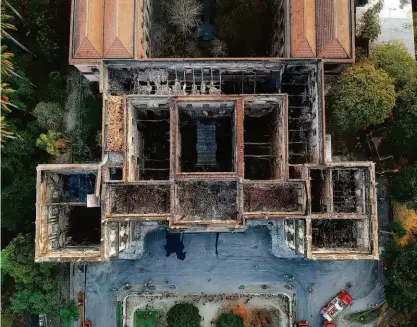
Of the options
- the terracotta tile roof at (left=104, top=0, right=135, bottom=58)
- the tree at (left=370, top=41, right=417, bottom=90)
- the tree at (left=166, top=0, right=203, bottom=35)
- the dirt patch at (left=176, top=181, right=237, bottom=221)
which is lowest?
the dirt patch at (left=176, top=181, right=237, bottom=221)

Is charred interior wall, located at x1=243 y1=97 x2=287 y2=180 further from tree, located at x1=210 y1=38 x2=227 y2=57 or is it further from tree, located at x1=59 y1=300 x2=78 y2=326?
tree, located at x1=59 y1=300 x2=78 y2=326

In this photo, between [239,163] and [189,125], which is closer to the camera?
[239,163]

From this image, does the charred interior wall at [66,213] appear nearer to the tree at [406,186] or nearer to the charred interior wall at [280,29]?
the charred interior wall at [280,29]

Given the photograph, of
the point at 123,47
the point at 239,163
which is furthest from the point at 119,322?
the point at 123,47

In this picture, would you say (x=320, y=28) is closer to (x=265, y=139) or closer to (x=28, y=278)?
(x=265, y=139)

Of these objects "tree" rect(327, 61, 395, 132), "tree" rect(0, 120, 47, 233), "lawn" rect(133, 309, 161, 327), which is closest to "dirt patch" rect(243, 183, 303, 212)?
"tree" rect(327, 61, 395, 132)

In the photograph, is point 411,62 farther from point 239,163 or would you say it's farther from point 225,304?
point 225,304
